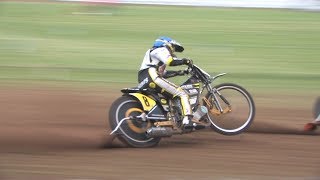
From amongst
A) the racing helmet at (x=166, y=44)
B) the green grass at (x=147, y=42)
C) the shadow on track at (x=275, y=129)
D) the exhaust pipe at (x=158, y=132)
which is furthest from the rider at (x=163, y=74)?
the green grass at (x=147, y=42)

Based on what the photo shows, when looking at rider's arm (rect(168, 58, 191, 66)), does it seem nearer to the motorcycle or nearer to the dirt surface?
the motorcycle

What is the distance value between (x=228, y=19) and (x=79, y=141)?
1724cm

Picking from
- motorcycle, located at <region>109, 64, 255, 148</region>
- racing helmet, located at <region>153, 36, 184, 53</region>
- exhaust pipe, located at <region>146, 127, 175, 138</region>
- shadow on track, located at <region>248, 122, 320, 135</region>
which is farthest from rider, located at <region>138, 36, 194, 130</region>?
shadow on track, located at <region>248, 122, 320, 135</region>

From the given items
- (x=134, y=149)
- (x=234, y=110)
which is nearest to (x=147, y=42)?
(x=234, y=110)

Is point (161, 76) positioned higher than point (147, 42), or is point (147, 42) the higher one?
point (147, 42)

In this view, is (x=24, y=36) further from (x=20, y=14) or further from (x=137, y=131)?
(x=137, y=131)

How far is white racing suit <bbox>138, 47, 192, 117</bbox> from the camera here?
8595mm

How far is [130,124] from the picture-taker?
28.6 feet

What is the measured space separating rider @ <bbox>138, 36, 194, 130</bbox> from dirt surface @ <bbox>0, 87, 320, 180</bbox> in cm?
53

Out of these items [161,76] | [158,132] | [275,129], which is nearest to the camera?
[158,132]

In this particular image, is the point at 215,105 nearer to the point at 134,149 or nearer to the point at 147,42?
the point at 134,149

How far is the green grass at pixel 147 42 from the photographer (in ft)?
50.0

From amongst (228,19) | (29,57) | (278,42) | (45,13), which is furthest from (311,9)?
(29,57)

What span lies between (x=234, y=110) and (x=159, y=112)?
1113 mm
